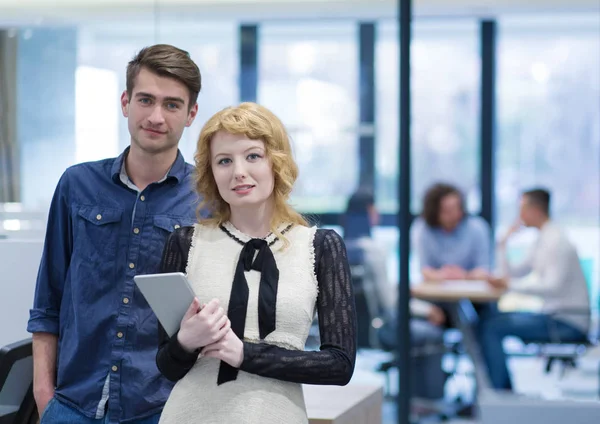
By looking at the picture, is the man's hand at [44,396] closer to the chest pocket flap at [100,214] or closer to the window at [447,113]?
the chest pocket flap at [100,214]

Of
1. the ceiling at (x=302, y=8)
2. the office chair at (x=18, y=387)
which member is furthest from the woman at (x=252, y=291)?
the ceiling at (x=302, y=8)

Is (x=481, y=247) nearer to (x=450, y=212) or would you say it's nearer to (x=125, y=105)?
(x=450, y=212)

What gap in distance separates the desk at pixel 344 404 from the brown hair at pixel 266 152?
0.85 meters

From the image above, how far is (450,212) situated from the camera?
5805 millimetres

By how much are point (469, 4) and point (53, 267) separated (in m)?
4.31

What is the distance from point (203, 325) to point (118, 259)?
49 cm

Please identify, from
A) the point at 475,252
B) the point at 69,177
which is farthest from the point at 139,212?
the point at 475,252

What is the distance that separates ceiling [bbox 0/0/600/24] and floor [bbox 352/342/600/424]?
212 centimetres

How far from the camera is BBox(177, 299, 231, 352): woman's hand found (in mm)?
1477

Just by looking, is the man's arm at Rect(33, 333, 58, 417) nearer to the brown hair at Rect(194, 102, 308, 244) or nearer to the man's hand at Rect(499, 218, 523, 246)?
the brown hair at Rect(194, 102, 308, 244)

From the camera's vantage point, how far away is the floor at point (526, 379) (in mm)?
5336

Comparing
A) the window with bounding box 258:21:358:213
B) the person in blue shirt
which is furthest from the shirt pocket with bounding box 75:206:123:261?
the person in blue shirt

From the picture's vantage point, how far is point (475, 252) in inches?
229

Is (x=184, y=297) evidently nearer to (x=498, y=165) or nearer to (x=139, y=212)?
(x=139, y=212)
